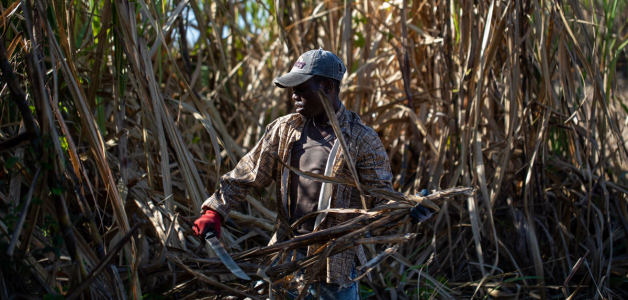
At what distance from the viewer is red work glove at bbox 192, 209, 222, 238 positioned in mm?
1687

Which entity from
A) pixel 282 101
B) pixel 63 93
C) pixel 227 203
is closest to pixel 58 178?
pixel 227 203

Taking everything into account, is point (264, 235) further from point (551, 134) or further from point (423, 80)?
point (551, 134)

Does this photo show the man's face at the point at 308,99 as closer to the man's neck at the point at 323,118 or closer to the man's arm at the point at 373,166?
the man's neck at the point at 323,118

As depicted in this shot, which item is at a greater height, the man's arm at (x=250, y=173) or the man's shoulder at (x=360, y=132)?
the man's shoulder at (x=360, y=132)

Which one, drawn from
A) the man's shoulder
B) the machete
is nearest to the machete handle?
the machete

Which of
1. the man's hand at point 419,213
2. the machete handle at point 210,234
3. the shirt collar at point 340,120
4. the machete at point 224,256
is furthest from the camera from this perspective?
the shirt collar at point 340,120

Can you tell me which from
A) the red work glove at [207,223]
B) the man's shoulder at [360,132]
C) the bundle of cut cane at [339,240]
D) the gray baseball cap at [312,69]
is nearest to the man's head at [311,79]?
the gray baseball cap at [312,69]

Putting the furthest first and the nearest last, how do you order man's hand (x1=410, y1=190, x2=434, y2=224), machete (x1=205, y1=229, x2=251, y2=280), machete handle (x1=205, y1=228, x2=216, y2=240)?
machete handle (x1=205, y1=228, x2=216, y2=240), man's hand (x1=410, y1=190, x2=434, y2=224), machete (x1=205, y1=229, x2=251, y2=280)

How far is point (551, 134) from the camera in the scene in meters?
3.08

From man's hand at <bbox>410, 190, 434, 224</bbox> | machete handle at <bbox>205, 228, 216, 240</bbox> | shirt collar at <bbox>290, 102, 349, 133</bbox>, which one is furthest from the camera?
shirt collar at <bbox>290, 102, 349, 133</bbox>

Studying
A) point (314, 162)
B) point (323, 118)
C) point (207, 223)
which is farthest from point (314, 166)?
point (207, 223)

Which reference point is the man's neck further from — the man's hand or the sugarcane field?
the man's hand

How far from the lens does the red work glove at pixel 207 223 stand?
1.69 m

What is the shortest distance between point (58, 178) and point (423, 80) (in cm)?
227
